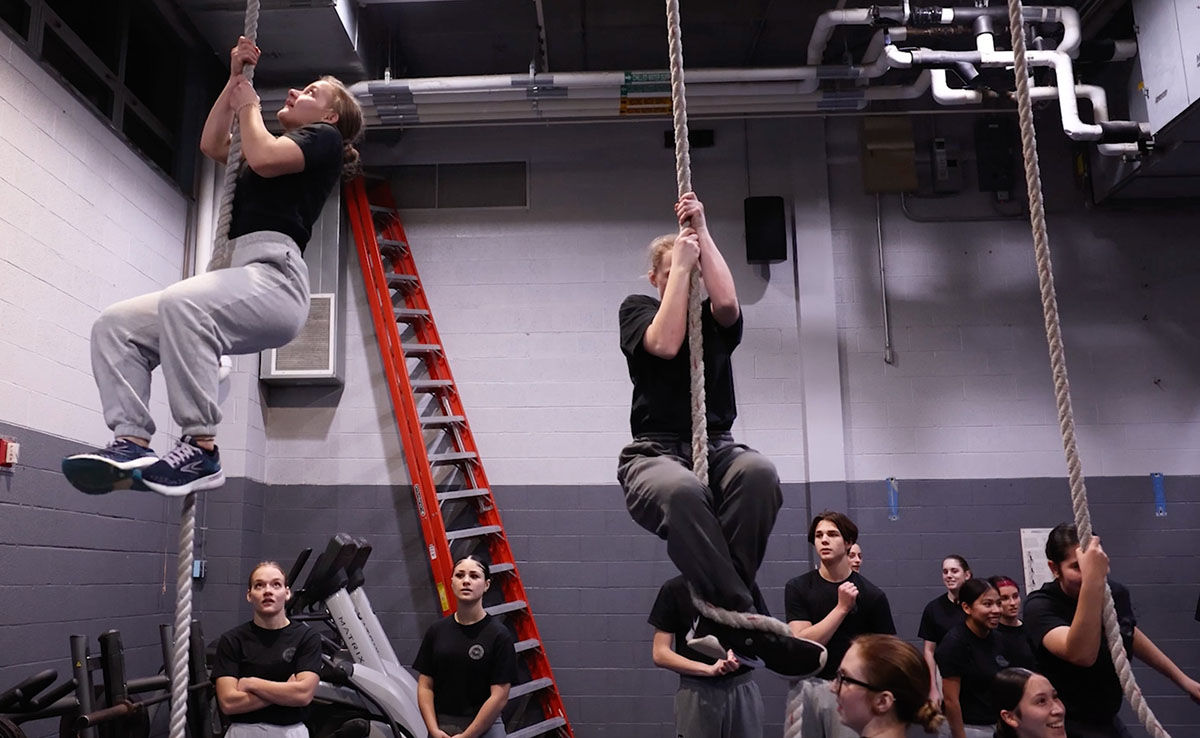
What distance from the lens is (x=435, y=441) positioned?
608 cm

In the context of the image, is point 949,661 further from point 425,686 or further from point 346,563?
point 346,563

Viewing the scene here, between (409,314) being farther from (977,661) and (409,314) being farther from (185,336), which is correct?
(185,336)

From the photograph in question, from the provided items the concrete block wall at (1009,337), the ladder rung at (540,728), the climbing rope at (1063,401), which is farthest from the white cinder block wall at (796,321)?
the climbing rope at (1063,401)

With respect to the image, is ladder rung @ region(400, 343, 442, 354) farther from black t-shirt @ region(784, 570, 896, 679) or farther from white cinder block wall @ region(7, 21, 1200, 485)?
black t-shirt @ region(784, 570, 896, 679)

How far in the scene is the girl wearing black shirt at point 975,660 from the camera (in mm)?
3789

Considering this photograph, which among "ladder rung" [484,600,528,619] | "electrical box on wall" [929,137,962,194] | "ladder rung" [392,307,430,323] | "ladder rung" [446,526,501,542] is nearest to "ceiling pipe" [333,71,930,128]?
"electrical box on wall" [929,137,962,194]

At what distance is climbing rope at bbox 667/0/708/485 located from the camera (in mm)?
2309

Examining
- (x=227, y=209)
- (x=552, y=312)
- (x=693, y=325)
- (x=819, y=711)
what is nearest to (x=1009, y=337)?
(x=552, y=312)

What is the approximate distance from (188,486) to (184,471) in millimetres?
35

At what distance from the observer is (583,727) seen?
563 centimetres

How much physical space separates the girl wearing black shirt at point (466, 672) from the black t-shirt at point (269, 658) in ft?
1.50

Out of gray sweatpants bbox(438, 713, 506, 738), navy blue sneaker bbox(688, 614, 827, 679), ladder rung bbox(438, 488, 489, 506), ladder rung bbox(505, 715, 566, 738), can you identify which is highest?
ladder rung bbox(438, 488, 489, 506)

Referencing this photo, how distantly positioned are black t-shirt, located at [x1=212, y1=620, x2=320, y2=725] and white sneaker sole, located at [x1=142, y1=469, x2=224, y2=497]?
1743 mm

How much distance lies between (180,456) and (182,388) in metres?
0.15
